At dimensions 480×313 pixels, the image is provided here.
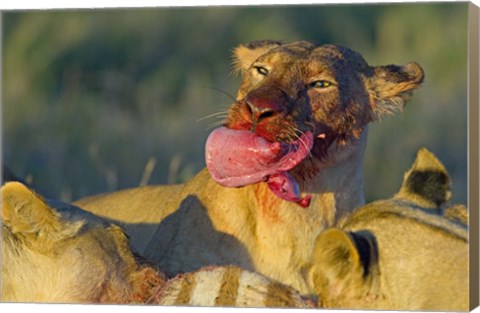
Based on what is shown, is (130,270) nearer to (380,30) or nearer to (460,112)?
(460,112)

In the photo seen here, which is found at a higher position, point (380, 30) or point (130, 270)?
point (380, 30)

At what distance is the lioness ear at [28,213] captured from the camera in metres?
5.41

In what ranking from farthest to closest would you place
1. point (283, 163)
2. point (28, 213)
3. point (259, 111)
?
1. point (283, 163)
2. point (259, 111)
3. point (28, 213)

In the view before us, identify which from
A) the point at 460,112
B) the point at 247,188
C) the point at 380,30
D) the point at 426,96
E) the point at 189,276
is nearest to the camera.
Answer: the point at 189,276

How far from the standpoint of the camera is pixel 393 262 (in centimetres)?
490

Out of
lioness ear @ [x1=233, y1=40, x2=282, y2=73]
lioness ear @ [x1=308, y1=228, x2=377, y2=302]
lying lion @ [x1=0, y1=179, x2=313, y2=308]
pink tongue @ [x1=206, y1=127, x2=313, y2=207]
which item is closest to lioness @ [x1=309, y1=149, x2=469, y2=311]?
lioness ear @ [x1=308, y1=228, x2=377, y2=302]

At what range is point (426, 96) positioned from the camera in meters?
10.3

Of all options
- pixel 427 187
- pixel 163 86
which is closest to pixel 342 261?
pixel 427 187

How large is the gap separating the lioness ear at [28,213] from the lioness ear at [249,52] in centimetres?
152

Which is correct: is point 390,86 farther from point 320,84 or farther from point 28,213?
point 28,213

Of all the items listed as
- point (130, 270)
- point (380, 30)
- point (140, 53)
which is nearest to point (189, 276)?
point (130, 270)

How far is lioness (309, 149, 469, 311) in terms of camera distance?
4.81 meters

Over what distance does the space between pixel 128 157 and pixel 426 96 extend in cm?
183

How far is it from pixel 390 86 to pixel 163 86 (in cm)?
582
